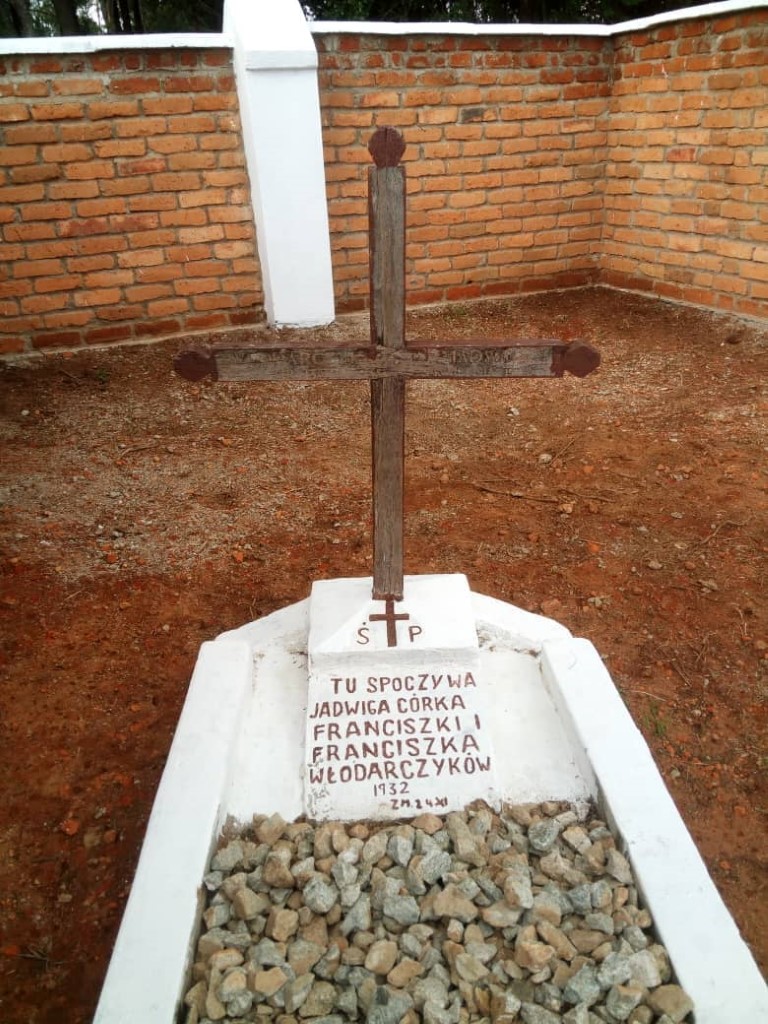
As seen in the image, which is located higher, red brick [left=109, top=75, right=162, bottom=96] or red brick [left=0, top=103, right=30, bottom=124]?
red brick [left=109, top=75, right=162, bottom=96]

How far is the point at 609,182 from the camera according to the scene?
635cm

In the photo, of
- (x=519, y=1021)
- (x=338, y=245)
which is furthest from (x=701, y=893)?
(x=338, y=245)

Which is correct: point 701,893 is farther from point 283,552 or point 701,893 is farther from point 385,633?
point 283,552

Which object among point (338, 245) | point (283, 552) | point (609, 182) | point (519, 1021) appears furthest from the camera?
point (609, 182)

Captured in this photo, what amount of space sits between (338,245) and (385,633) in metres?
4.32

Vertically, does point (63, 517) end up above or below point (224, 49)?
below

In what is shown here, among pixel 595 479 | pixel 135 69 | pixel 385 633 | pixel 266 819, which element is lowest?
pixel 595 479

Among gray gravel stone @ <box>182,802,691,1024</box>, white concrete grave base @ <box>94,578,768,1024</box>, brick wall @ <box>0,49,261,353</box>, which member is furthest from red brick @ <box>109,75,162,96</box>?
gray gravel stone @ <box>182,802,691,1024</box>

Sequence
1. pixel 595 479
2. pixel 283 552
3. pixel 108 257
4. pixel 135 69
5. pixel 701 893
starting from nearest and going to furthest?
1. pixel 701 893
2. pixel 283 552
3. pixel 595 479
4. pixel 135 69
5. pixel 108 257

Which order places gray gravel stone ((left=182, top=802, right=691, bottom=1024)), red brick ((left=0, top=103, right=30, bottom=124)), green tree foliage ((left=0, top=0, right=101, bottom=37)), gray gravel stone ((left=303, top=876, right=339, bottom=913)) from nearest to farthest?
1. gray gravel stone ((left=182, top=802, right=691, bottom=1024))
2. gray gravel stone ((left=303, top=876, right=339, bottom=913))
3. red brick ((left=0, top=103, right=30, bottom=124))
4. green tree foliage ((left=0, top=0, right=101, bottom=37))

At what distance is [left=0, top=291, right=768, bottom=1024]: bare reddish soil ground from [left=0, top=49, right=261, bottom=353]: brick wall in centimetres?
38

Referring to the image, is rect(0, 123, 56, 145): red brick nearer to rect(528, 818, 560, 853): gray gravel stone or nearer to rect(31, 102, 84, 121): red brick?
rect(31, 102, 84, 121): red brick

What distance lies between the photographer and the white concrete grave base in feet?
4.86

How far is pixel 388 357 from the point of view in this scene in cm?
192
